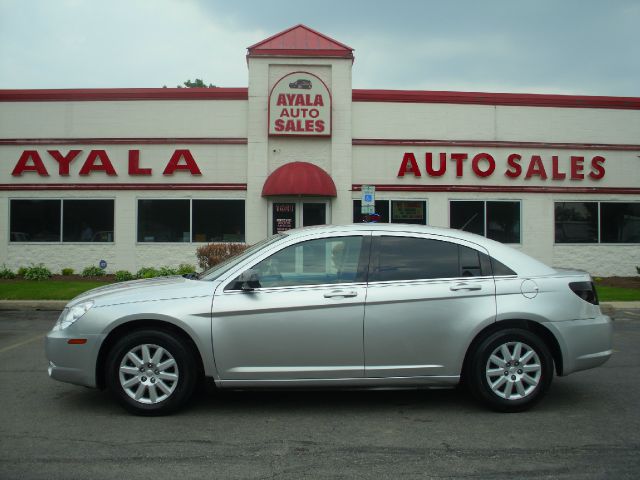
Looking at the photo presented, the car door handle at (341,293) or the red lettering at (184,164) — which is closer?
the car door handle at (341,293)

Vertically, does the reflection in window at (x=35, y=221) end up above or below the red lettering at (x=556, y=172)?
below

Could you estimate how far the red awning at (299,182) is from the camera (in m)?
17.9

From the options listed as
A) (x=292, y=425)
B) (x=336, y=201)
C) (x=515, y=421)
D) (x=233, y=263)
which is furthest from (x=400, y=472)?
(x=336, y=201)

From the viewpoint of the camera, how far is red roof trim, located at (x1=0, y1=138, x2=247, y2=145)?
61.7 ft

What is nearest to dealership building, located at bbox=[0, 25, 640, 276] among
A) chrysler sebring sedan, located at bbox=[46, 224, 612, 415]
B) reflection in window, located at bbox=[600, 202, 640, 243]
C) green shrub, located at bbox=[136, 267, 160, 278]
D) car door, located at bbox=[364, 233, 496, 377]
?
green shrub, located at bbox=[136, 267, 160, 278]

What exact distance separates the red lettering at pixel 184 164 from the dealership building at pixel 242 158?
3cm

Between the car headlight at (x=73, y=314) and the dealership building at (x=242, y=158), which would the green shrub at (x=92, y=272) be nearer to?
the dealership building at (x=242, y=158)

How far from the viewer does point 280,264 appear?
551 centimetres

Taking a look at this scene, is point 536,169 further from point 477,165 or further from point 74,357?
point 74,357

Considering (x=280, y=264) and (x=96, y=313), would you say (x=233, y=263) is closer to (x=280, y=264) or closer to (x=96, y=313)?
(x=280, y=264)

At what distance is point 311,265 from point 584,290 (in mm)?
2418

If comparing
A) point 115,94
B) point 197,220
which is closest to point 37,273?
point 197,220

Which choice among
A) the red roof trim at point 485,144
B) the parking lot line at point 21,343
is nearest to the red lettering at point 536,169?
the red roof trim at point 485,144

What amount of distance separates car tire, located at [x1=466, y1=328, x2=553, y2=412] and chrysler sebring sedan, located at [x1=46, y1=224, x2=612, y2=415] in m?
0.01
